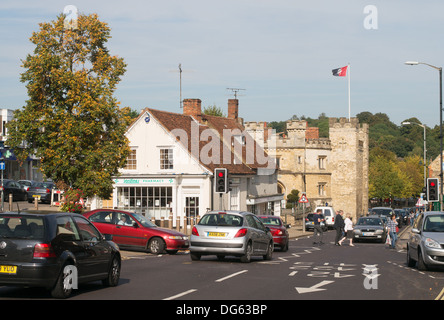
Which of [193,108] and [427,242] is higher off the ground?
[193,108]

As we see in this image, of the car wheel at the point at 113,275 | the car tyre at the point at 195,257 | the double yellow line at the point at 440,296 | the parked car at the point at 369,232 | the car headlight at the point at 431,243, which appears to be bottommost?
the parked car at the point at 369,232

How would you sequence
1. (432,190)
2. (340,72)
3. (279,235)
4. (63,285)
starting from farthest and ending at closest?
(340,72)
(432,190)
(279,235)
(63,285)

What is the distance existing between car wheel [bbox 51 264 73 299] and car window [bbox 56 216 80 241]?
1.89 feet

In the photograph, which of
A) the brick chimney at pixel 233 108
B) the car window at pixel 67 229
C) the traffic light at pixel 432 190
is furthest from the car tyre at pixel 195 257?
the brick chimney at pixel 233 108

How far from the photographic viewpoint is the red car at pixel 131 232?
23984 mm

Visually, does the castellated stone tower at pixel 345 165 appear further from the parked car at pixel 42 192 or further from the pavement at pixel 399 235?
the parked car at pixel 42 192

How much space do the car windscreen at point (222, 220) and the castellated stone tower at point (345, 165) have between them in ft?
221

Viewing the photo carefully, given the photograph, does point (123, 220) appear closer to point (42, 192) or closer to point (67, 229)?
point (67, 229)

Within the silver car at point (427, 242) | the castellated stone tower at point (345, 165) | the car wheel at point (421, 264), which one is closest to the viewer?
the silver car at point (427, 242)

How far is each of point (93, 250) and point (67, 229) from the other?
86 centimetres

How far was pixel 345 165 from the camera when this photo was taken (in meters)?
86.8

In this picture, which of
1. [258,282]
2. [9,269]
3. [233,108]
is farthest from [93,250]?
[233,108]

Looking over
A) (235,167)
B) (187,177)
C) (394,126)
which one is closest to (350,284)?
(187,177)
